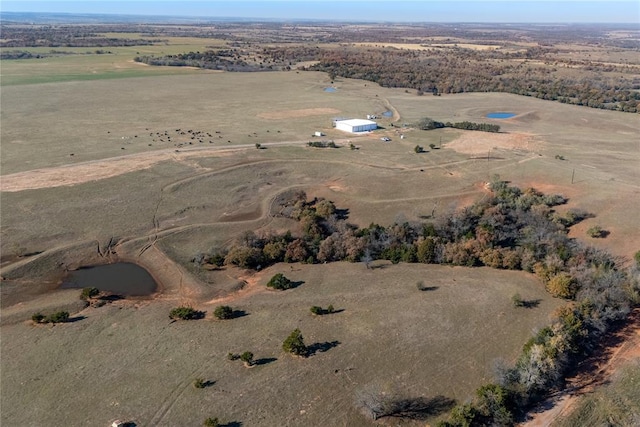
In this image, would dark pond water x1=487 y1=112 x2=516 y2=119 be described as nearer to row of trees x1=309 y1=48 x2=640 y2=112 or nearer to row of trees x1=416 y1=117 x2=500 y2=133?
row of trees x1=416 y1=117 x2=500 y2=133

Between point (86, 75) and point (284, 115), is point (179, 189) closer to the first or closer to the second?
point (284, 115)

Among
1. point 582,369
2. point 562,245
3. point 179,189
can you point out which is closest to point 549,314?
point 582,369

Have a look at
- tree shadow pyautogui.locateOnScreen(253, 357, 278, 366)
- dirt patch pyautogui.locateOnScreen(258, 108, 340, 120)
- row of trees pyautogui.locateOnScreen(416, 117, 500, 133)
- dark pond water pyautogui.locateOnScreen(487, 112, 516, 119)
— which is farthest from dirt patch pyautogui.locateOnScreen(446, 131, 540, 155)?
tree shadow pyautogui.locateOnScreen(253, 357, 278, 366)

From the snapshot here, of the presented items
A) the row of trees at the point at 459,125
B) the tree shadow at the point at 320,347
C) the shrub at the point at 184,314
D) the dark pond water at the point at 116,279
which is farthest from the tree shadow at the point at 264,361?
the row of trees at the point at 459,125

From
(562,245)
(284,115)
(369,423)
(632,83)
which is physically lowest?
(369,423)

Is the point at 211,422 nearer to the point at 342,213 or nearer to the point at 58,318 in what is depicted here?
the point at 58,318

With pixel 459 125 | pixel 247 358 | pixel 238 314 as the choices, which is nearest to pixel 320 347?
pixel 247 358
